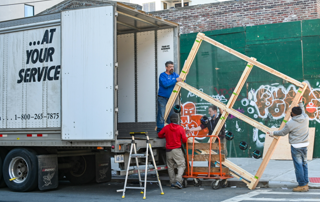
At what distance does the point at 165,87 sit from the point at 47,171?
3.19 metres

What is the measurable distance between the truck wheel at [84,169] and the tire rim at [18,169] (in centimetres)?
128

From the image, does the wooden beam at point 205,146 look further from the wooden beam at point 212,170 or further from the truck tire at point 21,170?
the truck tire at point 21,170

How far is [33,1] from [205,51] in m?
21.8

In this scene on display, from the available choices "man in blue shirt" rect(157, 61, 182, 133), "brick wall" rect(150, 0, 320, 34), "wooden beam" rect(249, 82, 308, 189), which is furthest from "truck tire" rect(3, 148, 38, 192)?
"brick wall" rect(150, 0, 320, 34)

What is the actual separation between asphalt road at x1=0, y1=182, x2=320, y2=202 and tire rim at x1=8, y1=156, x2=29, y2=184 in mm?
345

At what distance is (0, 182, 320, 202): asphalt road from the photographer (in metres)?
7.21

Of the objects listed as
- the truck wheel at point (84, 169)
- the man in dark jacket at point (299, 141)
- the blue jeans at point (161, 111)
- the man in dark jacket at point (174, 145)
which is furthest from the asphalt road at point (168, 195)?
the blue jeans at point (161, 111)

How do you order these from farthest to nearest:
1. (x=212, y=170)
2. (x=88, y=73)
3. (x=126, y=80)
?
(x=126, y=80) → (x=212, y=170) → (x=88, y=73)

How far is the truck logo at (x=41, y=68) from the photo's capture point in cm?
814

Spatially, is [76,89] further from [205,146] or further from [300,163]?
[300,163]

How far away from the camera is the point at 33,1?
30.9 metres

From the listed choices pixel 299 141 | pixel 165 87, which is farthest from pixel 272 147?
pixel 165 87

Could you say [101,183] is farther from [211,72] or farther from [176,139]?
[211,72]

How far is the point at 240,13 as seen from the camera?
13188 mm
